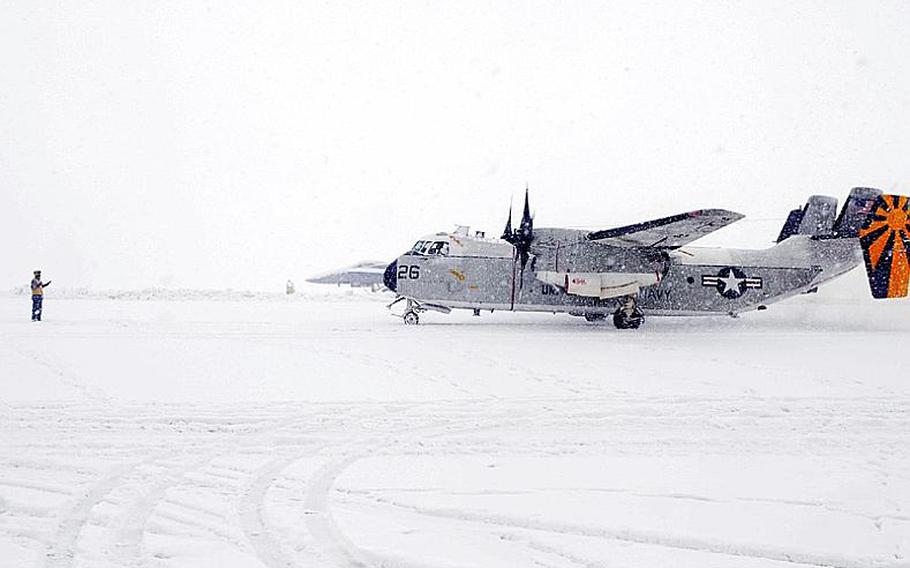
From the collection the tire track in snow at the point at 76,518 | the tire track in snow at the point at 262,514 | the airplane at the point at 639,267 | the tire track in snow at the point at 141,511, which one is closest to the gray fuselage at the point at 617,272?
Result: the airplane at the point at 639,267

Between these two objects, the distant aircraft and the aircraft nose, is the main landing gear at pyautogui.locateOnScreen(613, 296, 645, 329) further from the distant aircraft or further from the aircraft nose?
the distant aircraft

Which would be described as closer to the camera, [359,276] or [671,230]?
[671,230]

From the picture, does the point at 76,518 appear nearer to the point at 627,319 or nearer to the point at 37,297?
the point at 627,319

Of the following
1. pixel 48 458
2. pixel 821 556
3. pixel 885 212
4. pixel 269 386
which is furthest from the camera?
pixel 885 212

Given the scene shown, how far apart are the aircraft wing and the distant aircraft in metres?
31.7

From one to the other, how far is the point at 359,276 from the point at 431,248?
30.4 metres

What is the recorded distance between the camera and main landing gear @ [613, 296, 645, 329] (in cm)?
1952

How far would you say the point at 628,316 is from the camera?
19516 millimetres

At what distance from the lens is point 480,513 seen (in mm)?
4809

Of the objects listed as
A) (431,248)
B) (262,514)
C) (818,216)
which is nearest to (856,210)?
(818,216)

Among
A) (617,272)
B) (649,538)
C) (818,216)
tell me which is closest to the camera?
(649,538)

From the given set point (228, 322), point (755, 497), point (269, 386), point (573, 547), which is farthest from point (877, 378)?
point (228, 322)

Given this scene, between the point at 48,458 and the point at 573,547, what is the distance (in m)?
4.68

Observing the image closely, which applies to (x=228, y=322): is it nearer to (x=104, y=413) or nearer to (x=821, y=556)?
(x=104, y=413)
